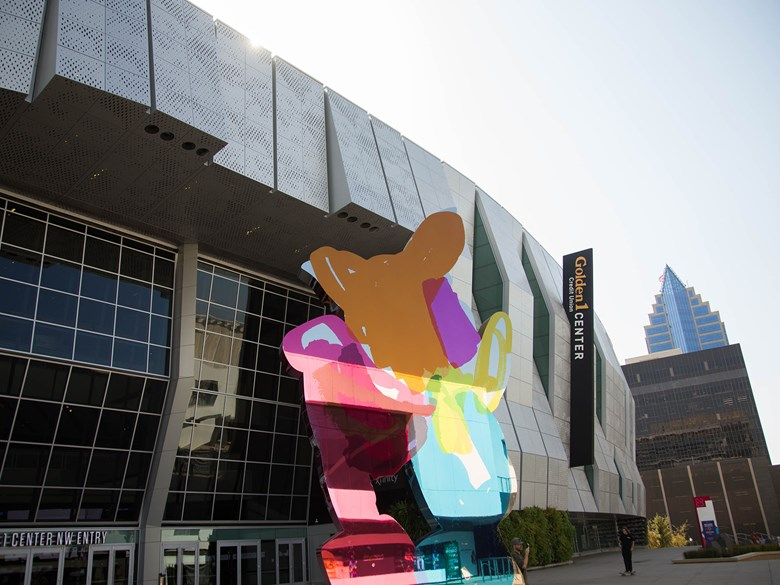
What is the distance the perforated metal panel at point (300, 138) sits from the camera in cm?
2089

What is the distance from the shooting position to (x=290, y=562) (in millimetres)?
24828

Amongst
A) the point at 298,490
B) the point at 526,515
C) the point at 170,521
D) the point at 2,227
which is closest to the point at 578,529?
the point at 526,515

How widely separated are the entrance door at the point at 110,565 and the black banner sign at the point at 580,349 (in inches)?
921

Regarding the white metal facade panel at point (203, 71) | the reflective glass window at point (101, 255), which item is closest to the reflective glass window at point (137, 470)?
the reflective glass window at point (101, 255)

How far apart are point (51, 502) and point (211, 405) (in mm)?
5913

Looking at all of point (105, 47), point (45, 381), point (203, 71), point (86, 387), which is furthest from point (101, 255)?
point (105, 47)

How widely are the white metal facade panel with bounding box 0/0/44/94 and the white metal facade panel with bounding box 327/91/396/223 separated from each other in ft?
32.1

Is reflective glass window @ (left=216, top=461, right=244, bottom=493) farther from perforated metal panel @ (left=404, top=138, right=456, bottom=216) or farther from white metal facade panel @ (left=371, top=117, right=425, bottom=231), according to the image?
perforated metal panel @ (left=404, top=138, right=456, bottom=216)

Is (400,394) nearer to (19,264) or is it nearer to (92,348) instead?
(92,348)

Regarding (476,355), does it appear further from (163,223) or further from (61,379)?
(61,379)

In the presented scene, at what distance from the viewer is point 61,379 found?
64.4 feet

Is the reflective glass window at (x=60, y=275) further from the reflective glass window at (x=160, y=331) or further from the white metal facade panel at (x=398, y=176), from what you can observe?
the white metal facade panel at (x=398, y=176)

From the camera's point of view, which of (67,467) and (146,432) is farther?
(146,432)

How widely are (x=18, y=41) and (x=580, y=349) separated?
1245 inches
